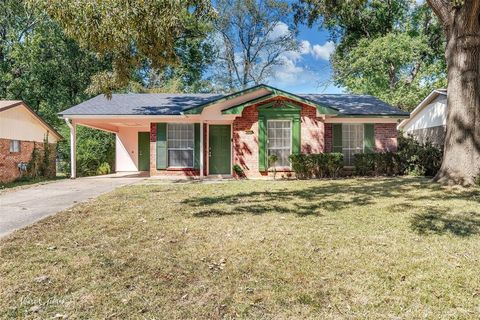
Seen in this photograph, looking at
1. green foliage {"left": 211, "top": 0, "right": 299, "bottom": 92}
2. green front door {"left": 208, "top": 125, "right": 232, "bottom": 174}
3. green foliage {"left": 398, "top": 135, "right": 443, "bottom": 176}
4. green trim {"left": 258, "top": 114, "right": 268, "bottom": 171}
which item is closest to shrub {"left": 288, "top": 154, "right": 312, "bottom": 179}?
green trim {"left": 258, "top": 114, "right": 268, "bottom": 171}

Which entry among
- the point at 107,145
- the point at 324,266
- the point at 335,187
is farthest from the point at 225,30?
the point at 324,266

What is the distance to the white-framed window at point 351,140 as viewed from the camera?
14422 millimetres

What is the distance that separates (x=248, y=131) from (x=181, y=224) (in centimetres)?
852

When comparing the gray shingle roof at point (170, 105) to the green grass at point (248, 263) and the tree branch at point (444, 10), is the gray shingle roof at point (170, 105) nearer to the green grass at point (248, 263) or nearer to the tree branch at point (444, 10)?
the tree branch at point (444, 10)

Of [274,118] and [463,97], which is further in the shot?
[274,118]

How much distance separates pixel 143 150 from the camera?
63.7ft

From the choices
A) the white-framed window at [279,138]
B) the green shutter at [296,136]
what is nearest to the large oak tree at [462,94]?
the green shutter at [296,136]

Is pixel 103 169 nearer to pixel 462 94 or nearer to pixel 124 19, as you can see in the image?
pixel 124 19

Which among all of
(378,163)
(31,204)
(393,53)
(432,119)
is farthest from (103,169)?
(393,53)

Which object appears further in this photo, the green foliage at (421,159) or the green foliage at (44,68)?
the green foliage at (44,68)

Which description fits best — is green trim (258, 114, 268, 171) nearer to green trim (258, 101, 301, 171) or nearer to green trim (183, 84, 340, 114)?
green trim (258, 101, 301, 171)

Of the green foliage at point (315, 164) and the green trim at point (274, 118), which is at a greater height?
the green trim at point (274, 118)

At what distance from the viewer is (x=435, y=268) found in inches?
144

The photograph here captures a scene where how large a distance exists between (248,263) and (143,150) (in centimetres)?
1676
